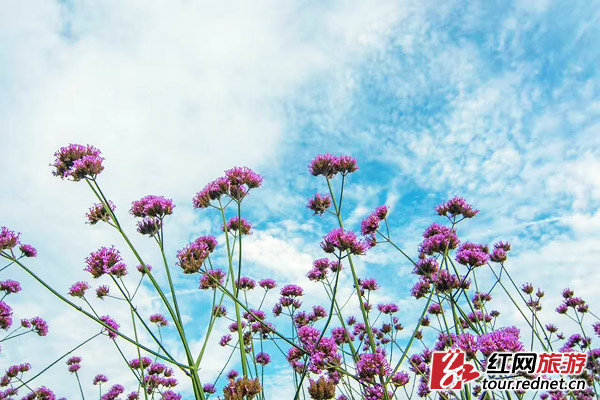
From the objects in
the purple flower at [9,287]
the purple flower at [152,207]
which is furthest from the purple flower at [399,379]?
the purple flower at [9,287]

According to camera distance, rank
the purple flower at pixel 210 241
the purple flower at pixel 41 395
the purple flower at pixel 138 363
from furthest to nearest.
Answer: the purple flower at pixel 41 395, the purple flower at pixel 138 363, the purple flower at pixel 210 241

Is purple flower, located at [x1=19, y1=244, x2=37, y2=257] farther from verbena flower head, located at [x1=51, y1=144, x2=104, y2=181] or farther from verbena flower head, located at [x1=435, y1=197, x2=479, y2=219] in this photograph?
verbena flower head, located at [x1=435, y1=197, x2=479, y2=219]

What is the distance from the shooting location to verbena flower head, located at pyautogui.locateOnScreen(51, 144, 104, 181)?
15.2ft

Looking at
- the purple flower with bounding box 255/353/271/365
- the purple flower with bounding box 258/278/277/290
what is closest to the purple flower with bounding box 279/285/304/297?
the purple flower with bounding box 258/278/277/290

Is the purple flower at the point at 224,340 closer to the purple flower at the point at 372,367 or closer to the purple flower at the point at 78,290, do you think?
the purple flower at the point at 78,290

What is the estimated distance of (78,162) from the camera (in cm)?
462

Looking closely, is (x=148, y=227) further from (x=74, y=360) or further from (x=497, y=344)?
(x=74, y=360)

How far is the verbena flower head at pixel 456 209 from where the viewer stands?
250 inches

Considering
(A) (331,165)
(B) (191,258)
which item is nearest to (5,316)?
(B) (191,258)

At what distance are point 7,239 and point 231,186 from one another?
3002 mm

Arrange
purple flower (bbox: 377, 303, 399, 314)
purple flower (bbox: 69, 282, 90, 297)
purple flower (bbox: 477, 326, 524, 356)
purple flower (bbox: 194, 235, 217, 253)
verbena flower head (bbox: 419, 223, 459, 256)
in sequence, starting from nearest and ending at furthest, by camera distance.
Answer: purple flower (bbox: 477, 326, 524, 356) < purple flower (bbox: 194, 235, 217, 253) < verbena flower head (bbox: 419, 223, 459, 256) < purple flower (bbox: 69, 282, 90, 297) < purple flower (bbox: 377, 303, 399, 314)

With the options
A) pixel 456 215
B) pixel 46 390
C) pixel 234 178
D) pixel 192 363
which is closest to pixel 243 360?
pixel 192 363

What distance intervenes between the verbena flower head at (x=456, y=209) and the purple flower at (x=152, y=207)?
4.50 metres

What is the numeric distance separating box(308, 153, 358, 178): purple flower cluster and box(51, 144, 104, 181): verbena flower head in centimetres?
341
